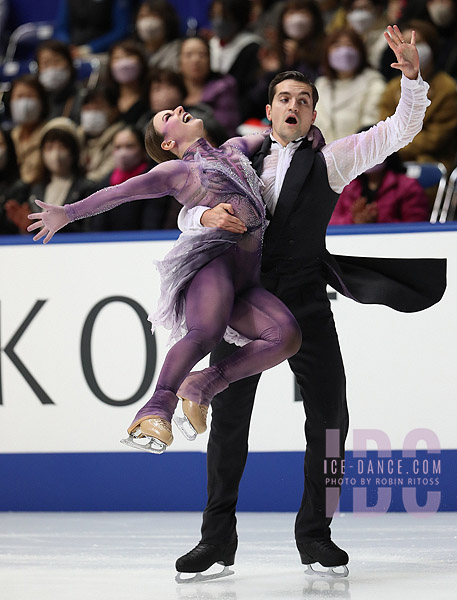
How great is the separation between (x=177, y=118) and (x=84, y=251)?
6.82 ft

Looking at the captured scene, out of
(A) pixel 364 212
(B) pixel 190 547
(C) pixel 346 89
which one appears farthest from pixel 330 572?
(C) pixel 346 89

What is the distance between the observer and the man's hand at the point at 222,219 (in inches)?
132

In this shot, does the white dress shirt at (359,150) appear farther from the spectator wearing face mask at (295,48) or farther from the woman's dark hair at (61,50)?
the woman's dark hair at (61,50)

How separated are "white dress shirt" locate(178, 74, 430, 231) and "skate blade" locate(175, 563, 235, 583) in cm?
116

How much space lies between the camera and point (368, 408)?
16.9 feet

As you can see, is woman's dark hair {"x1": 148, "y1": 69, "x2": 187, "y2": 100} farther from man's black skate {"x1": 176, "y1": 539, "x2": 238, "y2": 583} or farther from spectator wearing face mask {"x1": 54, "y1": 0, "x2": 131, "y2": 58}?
man's black skate {"x1": 176, "y1": 539, "x2": 238, "y2": 583}

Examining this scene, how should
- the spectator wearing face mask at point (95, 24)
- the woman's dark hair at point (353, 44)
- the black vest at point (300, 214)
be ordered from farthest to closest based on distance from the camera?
the spectator wearing face mask at point (95, 24)
the woman's dark hair at point (353, 44)
the black vest at point (300, 214)

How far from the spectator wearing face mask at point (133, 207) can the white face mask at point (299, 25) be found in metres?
1.35

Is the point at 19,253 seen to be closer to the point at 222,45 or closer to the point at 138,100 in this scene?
the point at 138,100

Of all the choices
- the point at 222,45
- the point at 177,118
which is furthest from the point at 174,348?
the point at 222,45

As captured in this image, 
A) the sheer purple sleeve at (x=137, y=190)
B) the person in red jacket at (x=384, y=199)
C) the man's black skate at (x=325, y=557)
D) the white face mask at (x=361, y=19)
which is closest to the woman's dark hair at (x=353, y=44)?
the white face mask at (x=361, y=19)

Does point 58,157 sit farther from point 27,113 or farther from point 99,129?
point 27,113

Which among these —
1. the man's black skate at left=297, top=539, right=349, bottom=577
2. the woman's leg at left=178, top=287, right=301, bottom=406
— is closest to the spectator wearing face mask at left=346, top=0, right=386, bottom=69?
the woman's leg at left=178, top=287, right=301, bottom=406

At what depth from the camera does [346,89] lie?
21.6 ft
